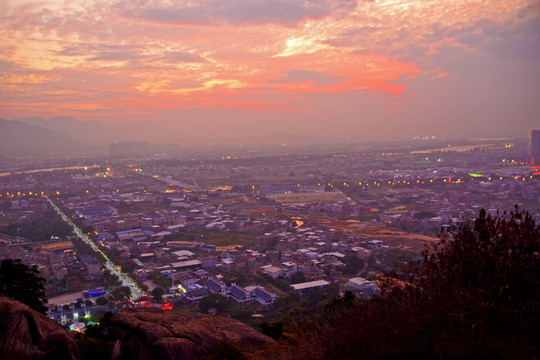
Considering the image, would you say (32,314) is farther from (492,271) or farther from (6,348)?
(492,271)

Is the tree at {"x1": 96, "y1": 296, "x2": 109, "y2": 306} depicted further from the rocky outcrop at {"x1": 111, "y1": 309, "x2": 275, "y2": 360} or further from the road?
the rocky outcrop at {"x1": 111, "y1": 309, "x2": 275, "y2": 360}

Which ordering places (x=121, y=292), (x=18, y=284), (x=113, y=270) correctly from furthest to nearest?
(x=113, y=270) < (x=121, y=292) < (x=18, y=284)

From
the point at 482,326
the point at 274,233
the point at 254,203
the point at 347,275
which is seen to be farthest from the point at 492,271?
the point at 254,203

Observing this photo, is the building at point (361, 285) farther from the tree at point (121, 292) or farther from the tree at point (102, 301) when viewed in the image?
the tree at point (102, 301)

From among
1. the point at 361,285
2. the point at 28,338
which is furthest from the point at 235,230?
the point at 28,338

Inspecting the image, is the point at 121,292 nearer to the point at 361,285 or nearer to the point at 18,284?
the point at 18,284

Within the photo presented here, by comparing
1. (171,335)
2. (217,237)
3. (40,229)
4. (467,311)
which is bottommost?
(217,237)
